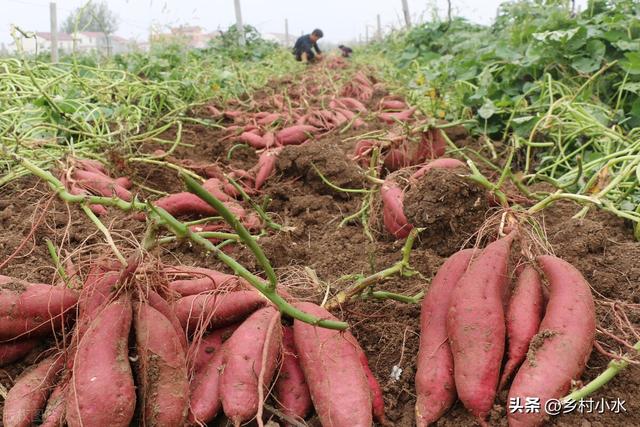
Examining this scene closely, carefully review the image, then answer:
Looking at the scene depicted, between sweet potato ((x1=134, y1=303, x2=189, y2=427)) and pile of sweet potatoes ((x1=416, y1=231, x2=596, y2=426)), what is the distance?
1.98ft

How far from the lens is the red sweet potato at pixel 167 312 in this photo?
1.52 m

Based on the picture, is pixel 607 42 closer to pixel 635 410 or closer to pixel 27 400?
pixel 635 410

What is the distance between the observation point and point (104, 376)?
1339 mm

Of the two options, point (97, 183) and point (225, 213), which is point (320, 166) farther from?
point (225, 213)

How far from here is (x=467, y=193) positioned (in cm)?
217

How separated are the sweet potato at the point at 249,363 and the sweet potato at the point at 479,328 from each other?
48 cm

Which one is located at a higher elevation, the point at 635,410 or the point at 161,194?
the point at 161,194

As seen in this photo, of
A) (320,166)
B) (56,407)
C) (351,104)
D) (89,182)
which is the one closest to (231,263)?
(56,407)

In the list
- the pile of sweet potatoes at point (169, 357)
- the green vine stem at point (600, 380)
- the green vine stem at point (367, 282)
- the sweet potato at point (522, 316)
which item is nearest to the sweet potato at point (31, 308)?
the pile of sweet potatoes at point (169, 357)

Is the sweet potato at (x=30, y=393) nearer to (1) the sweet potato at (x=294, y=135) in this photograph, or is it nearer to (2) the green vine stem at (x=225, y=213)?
(2) the green vine stem at (x=225, y=213)

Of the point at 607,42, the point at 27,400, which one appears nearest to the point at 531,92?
the point at 607,42

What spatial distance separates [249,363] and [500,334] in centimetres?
66

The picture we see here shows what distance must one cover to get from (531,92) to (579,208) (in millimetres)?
1859

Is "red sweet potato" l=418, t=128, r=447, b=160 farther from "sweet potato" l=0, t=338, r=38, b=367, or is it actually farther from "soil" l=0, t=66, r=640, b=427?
"sweet potato" l=0, t=338, r=38, b=367
